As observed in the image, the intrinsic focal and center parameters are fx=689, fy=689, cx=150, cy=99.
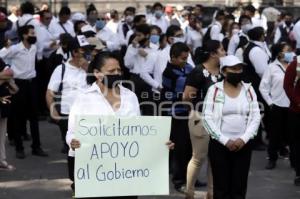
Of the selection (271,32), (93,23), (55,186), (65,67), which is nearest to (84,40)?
(65,67)

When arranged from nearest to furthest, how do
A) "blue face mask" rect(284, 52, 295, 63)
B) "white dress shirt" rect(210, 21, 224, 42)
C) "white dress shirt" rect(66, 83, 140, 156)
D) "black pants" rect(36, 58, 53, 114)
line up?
"white dress shirt" rect(66, 83, 140, 156) → "blue face mask" rect(284, 52, 295, 63) → "black pants" rect(36, 58, 53, 114) → "white dress shirt" rect(210, 21, 224, 42)

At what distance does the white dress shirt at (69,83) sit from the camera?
325 inches

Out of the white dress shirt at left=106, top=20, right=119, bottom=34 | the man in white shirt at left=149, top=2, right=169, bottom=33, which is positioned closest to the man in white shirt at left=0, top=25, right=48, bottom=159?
the white dress shirt at left=106, top=20, right=119, bottom=34

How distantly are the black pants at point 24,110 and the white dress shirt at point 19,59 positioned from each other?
0.11 metres

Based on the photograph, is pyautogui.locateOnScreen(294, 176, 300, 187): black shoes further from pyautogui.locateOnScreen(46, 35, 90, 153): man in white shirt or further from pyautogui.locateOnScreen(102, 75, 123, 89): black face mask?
pyautogui.locateOnScreen(102, 75, 123, 89): black face mask

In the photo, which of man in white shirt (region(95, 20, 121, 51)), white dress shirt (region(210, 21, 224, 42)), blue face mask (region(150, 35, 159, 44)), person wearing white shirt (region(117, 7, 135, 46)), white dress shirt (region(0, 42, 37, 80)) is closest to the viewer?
white dress shirt (region(0, 42, 37, 80))

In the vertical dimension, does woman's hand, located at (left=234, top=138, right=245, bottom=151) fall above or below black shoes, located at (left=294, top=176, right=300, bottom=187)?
above

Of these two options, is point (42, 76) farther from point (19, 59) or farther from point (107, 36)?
point (19, 59)

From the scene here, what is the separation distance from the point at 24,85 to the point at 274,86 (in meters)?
3.72

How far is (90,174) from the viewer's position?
17.4 ft

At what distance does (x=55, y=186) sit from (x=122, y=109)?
3.58m

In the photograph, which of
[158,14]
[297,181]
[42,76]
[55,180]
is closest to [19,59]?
[55,180]

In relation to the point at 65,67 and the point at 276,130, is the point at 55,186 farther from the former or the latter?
the point at 276,130

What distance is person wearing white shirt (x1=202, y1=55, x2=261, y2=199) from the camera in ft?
21.6
